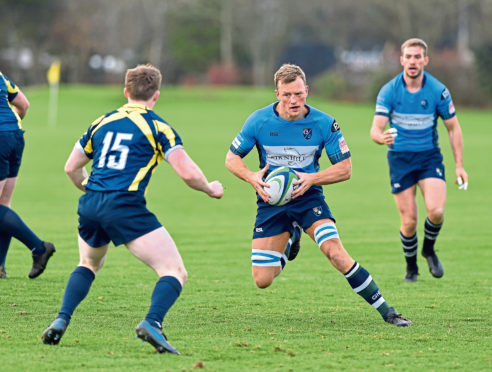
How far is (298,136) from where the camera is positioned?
23.9 ft

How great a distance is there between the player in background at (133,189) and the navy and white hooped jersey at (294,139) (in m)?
1.34

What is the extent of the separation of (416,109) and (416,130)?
22 cm

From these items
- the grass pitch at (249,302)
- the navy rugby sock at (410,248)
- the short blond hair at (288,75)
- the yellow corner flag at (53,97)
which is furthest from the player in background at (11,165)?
the yellow corner flag at (53,97)

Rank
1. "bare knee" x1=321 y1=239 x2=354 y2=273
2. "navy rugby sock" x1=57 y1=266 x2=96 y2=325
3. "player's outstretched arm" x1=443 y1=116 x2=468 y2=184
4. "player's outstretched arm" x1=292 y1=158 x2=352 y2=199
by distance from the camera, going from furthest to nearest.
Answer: "player's outstretched arm" x1=443 y1=116 x2=468 y2=184
"player's outstretched arm" x1=292 y1=158 x2=352 y2=199
"bare knee" x1=321 y1=239 x2=354 y2=273
"navy rugby sock" x1=57 y1=266 x2=96 y2=325

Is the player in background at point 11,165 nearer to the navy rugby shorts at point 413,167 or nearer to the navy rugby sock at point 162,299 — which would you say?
the navy rugby sock at point 162,299

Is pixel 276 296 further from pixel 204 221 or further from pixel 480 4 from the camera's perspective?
pixel 480 4

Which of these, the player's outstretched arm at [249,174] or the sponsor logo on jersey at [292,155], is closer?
the player's outstretched arm at [249,174]

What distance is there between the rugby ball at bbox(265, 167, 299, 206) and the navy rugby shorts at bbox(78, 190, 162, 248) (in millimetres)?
1412

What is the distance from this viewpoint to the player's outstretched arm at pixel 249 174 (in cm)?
716

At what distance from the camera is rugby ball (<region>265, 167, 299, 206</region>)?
23.3ft

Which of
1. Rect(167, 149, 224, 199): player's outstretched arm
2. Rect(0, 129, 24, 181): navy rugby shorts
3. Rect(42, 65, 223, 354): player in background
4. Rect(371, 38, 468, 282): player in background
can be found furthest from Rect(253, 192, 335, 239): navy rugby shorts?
Rect(0, 129, 24, 181): navy rugby shorts

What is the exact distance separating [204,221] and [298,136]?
885 centimetres

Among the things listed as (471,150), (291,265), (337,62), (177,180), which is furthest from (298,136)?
(337,62)

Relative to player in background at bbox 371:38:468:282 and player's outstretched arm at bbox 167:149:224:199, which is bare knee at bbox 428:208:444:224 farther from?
player's outstretched arm at bbox 167:149:224:199
